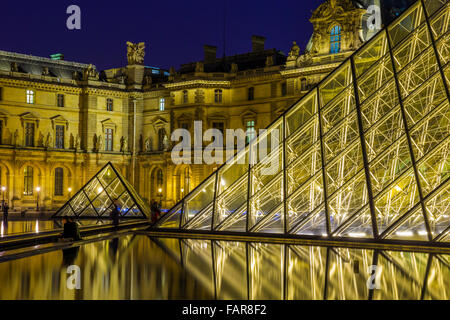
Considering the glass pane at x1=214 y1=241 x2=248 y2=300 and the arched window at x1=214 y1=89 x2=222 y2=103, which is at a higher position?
the arched window at x1=214 y1=89 x2=222 y2=103

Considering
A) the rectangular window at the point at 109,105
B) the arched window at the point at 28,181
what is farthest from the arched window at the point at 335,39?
the arched window at the point at 28,181

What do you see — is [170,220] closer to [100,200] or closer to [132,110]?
[100,200]

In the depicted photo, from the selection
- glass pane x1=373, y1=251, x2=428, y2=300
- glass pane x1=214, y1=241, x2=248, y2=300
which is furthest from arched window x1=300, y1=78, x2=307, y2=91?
glass pane x1=373, y1=251, x2=428, y2=300

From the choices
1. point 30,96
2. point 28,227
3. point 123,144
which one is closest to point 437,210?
point 28,227

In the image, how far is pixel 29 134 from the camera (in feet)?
160

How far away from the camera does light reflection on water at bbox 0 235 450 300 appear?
405 inches

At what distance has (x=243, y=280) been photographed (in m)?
11.8

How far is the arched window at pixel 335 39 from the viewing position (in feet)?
136

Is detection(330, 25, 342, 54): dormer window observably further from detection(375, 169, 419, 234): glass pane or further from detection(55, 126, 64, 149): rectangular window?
detection(55, 126, 64, 149): rectangular window

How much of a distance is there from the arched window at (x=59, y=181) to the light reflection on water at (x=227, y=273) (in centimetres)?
3387

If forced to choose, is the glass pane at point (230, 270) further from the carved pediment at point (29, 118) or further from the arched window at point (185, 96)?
the carved pediment at point (29, 118)

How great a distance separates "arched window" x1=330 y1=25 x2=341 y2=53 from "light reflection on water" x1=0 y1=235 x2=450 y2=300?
1052 inches
